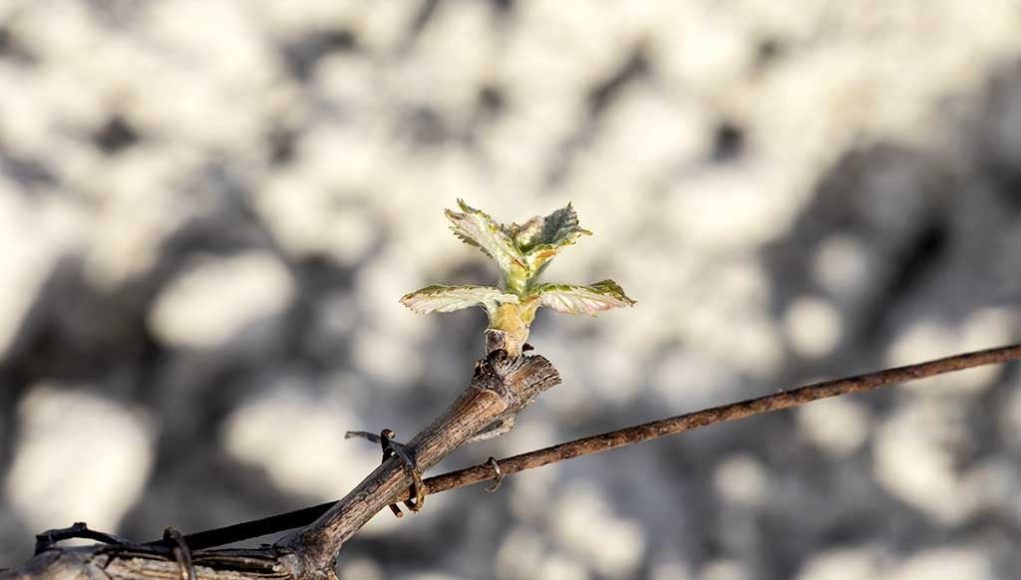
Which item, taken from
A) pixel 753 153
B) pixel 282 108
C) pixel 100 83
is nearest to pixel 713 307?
pixel 753 153

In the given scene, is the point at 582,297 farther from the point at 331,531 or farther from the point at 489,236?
the point at 331,531

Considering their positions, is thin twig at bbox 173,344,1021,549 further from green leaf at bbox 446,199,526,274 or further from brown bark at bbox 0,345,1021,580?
green leaf at bbox 446,199,526,274

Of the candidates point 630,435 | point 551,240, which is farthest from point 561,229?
point 630,435

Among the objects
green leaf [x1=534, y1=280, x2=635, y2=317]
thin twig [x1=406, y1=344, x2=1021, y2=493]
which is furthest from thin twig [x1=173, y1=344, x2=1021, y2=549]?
green leaf [x1=534, y1=280, x2=635, y2=317]

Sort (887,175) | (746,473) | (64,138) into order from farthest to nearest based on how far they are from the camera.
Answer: (746,473)
(887,175)
(64,138)

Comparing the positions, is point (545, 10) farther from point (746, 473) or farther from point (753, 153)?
point (746, 473)

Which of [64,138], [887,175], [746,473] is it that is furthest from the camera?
[746,473]

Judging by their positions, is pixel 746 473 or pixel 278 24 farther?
pixel 746 473

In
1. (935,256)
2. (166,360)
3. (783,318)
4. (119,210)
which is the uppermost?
(935,256)
